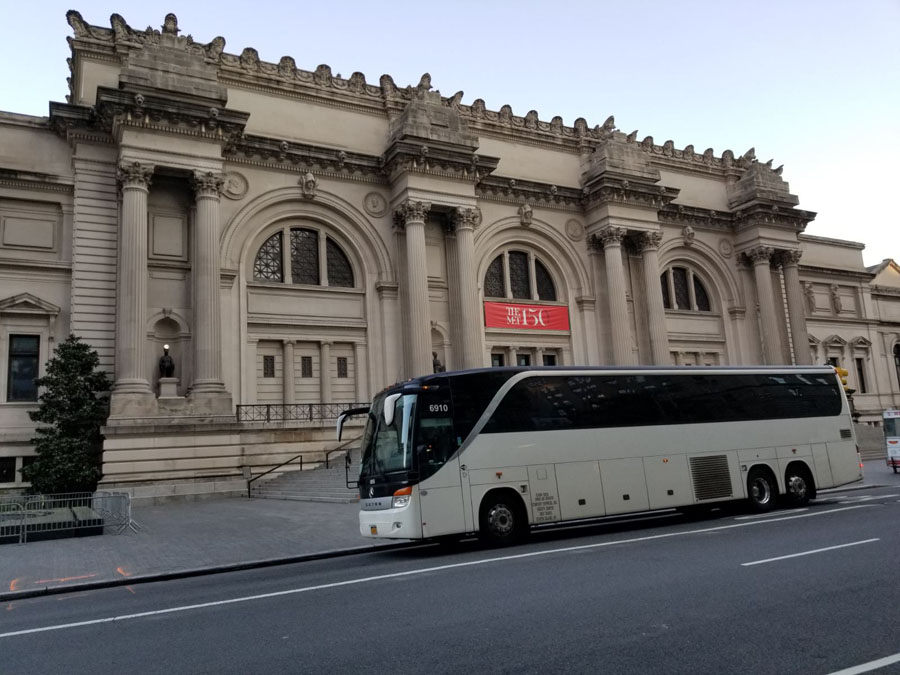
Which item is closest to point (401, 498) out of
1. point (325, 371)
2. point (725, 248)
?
point (325, 371)

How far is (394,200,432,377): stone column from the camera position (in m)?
31.0

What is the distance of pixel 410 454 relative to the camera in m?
12.9

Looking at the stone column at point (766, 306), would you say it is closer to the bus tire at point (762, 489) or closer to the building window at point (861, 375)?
the building window at point (861, 375)

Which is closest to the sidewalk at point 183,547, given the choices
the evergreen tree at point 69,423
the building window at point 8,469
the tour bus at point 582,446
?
the tour bus at point 582,446

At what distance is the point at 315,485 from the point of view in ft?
79.1

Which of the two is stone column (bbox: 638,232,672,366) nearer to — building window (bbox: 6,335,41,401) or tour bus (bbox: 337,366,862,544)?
tour bus (bbox: 337,366,862,544)

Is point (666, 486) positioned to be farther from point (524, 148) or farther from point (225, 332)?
point (524, 148)

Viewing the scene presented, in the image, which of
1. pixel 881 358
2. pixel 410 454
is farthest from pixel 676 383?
pixel 881 358

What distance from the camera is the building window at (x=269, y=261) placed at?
30406 millimetres

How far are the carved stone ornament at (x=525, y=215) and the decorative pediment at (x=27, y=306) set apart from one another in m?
21.1

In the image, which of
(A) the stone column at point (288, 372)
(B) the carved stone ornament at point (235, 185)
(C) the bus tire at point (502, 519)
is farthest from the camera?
(A) the stone column at point (288, 372)

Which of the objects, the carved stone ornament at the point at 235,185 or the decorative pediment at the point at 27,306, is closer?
the decorative pediment at the point at 27,306

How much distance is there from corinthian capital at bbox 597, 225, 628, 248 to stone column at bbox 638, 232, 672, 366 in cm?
155

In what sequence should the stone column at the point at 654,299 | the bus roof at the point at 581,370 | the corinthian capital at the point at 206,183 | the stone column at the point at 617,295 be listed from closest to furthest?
the bus roof at the point at 581,370 < the corinthian capital at the point at 206,183 < the stone column at the point at 617,295 < the stone column at the point at 654,299
